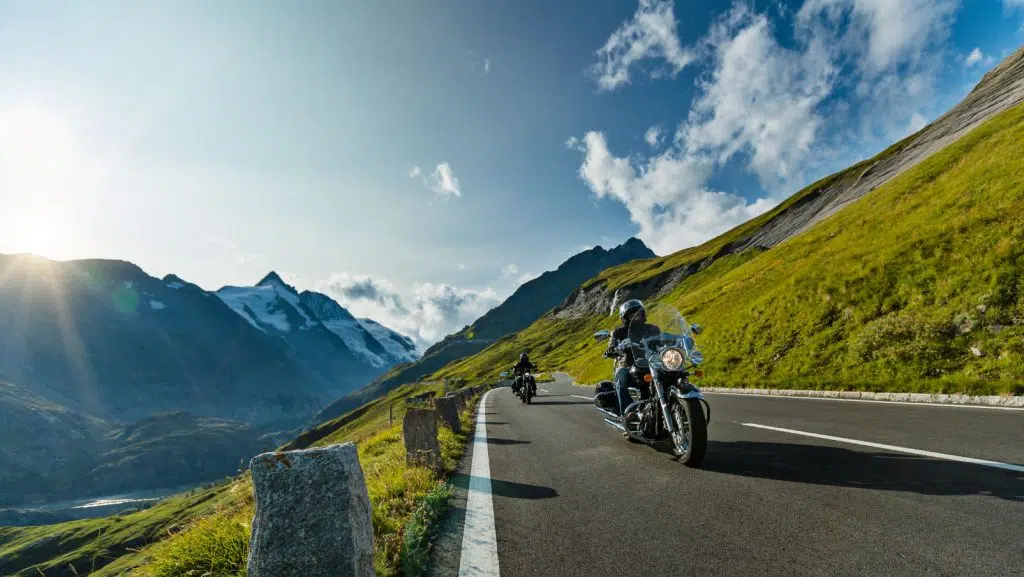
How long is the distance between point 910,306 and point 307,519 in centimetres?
1805

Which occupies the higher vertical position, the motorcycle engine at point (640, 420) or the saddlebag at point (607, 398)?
the saddlebag at point (607, 398)

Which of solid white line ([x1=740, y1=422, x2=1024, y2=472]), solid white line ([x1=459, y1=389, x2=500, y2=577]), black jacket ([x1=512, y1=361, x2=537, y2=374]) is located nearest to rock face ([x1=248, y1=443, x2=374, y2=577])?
solid white line ([x1=459, y1=389, x2=500, y2=577])

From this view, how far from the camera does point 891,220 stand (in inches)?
941

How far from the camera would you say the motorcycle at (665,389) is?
6324 mm

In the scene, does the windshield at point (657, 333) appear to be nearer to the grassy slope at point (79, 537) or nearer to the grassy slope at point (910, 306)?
the grassy slope at point (910, 306)

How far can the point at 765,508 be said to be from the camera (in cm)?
462

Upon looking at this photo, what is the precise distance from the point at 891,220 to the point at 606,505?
26.9 metres

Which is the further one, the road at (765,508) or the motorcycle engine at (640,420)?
the motorcycle engine at (640,420)

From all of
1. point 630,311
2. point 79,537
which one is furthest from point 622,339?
point 79,537

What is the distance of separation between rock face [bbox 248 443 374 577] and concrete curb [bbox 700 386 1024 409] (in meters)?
12.0

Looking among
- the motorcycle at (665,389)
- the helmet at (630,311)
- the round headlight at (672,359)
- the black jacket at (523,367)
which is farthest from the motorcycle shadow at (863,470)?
the black jacket at (523,367)

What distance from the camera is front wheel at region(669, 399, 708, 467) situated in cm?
620

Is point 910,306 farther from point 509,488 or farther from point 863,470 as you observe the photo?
point 509,488

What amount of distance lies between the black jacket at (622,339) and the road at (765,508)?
1.58 metres
